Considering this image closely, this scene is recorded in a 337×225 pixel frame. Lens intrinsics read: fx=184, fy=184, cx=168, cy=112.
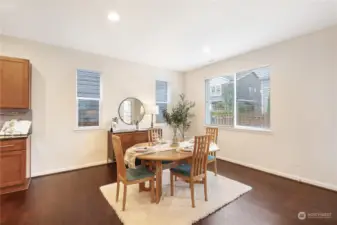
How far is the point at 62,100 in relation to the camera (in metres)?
3.94

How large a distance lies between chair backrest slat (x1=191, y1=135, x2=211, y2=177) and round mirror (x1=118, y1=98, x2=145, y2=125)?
9.15 feet

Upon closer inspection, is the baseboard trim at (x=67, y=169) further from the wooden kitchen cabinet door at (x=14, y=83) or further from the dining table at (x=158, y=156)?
the dining table at (x=158, y=156)

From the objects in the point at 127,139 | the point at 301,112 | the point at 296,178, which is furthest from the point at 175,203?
the point at 301,112

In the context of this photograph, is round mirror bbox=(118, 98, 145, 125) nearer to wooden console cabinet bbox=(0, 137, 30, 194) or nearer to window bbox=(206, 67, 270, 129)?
window bbox=(206, 67, 270, 129)

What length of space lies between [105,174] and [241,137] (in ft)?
10.6

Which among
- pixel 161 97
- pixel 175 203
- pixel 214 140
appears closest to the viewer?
pixel 175 203

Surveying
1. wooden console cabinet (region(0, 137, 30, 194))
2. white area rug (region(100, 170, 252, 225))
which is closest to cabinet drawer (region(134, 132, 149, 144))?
white area rug (region(100, 170, 252, 225))

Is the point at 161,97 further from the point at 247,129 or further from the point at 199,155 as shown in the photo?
the point at 199,155

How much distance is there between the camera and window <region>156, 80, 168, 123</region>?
5.63 meters

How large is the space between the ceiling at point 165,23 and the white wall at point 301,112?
313mm

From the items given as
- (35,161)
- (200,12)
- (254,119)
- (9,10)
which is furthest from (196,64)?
(35,161)

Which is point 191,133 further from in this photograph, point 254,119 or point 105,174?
point 105,174

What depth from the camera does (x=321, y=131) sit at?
10.3 feet

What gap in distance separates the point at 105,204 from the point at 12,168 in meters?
1.68
